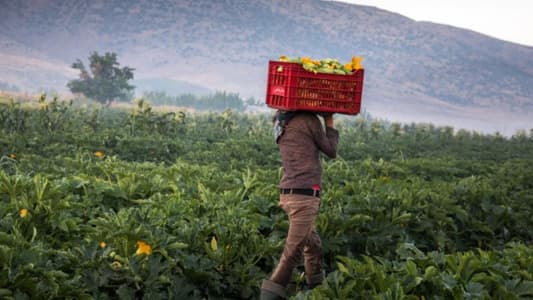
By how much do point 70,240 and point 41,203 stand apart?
37cm

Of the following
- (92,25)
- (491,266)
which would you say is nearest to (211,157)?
(491,266)

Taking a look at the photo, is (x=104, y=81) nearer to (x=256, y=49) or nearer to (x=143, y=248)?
(x=143, y=248)

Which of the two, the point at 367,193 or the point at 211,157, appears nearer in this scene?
the point at 367,193

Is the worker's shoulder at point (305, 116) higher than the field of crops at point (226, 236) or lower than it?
higher

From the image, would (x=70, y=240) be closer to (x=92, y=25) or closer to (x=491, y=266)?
(x=491, y=266)

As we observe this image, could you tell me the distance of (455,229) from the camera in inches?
306

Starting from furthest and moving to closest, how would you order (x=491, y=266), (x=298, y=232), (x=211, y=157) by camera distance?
(x=211, y=157) < (x=298, y=232) < (x=491, y=266)

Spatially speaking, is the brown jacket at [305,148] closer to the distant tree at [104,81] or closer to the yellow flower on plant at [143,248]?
the yellow flower on plant at [143,248]

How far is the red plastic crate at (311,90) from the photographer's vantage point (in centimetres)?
500

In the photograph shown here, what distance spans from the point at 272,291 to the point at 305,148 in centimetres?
106

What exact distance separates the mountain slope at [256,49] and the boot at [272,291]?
158172mm


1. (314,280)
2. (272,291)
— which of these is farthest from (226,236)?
(314,280)

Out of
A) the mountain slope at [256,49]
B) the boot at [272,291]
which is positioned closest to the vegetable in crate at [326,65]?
the boot at [272,291]

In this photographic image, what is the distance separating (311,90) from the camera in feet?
16.6
